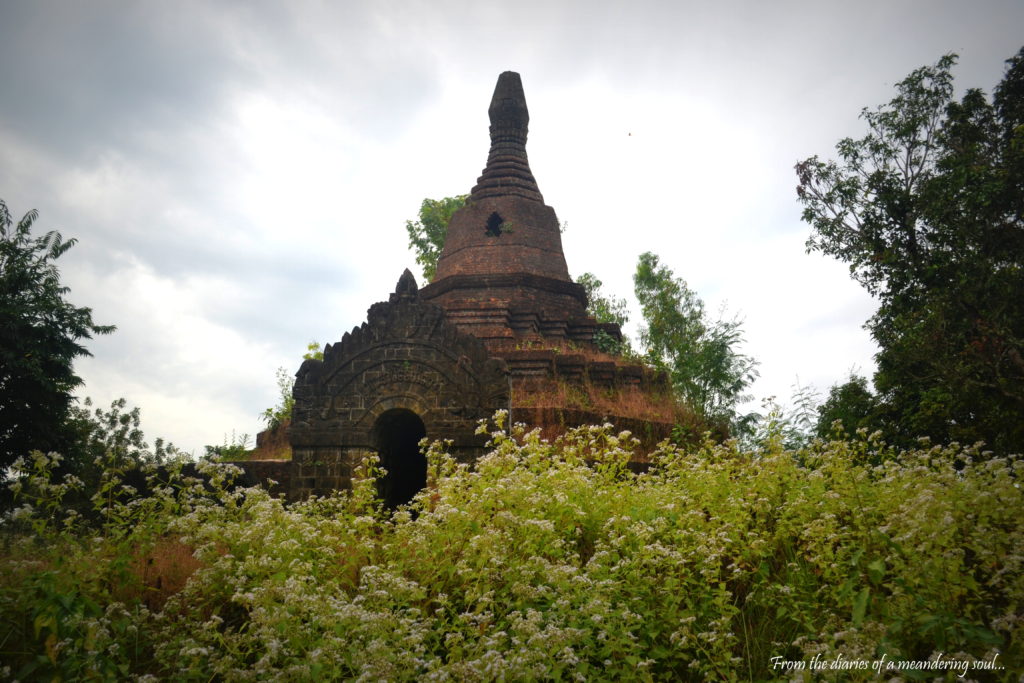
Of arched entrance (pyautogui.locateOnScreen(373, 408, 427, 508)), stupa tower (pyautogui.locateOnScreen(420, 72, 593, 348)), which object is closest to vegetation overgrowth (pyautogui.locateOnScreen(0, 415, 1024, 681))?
arched entrance (pyautogui.locateOnScreen(373, 408, 427, 508))

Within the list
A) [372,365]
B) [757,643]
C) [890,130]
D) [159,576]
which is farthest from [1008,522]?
[890,130]

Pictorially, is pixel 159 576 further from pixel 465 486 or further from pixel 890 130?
pixel 890 130

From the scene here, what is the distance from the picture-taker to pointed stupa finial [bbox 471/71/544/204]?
60.0 ft

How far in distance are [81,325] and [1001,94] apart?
22702 mm

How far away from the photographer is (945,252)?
13867 millimetres

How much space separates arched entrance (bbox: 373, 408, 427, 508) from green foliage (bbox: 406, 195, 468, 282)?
12553 mm

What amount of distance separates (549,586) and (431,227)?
20.4 m

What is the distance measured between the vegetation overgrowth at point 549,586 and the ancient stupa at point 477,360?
3751mm

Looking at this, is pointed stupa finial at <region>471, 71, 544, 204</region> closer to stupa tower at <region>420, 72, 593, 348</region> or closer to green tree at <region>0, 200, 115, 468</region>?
stupa tower at <region>420, 72, 593, 348</region>

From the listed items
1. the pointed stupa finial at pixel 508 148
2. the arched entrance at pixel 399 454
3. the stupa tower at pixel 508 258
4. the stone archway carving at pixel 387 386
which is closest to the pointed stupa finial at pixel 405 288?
the stone archway carving at pixel 387 386

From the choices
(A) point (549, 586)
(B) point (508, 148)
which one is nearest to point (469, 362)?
(A) point (549, 586)

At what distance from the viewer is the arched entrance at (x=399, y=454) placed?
35.7 ft

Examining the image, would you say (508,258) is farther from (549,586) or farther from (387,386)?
(549,586)

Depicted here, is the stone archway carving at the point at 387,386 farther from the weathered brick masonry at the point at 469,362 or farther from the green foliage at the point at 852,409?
the green foliage at the point at 852,409
